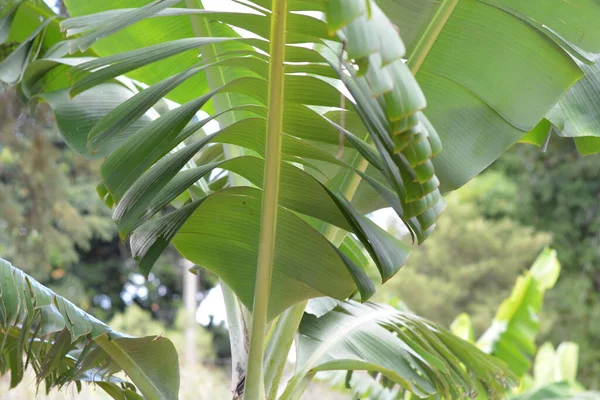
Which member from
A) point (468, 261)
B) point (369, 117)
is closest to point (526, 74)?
point (369, 117)

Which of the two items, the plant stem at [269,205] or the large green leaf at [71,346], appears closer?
the plant stem at [269,205]

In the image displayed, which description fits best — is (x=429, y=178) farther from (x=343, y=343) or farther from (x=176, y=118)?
(x=343, y=343)

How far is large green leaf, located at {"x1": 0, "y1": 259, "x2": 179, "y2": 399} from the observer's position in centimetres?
127

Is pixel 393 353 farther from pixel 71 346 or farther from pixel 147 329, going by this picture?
pixel 147 329

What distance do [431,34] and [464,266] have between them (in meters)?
11.1

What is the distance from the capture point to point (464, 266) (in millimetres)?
12070

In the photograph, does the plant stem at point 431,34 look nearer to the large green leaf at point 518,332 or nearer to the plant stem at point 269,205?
the plant stem at point 269,205

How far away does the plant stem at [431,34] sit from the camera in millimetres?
1423

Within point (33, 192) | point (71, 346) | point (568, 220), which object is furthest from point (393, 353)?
point (568, 220)

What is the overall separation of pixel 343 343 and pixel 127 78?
980 mm

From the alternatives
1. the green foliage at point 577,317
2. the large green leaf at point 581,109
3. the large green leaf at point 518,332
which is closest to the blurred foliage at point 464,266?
Result: the green foliage at point 577,317

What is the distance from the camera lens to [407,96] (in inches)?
26.7

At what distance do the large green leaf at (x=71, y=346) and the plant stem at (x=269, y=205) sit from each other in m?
0.22

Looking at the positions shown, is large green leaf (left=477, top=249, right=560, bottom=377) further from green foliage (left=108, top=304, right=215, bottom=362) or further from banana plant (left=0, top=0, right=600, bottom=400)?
green foliage (left=108, top=304, right=215, bottom=362)
